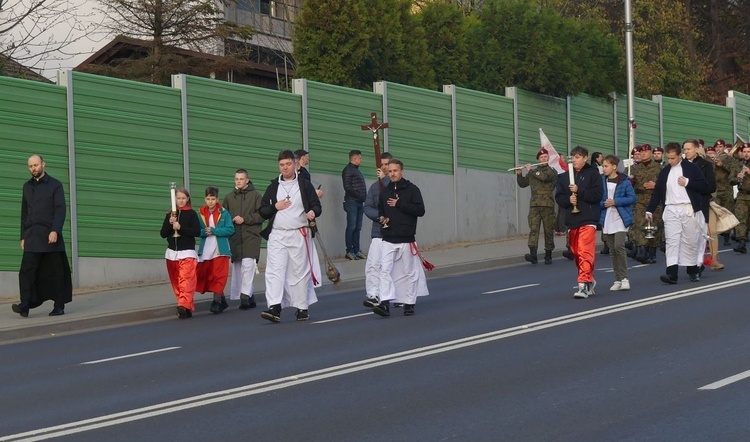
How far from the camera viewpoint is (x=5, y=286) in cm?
1997

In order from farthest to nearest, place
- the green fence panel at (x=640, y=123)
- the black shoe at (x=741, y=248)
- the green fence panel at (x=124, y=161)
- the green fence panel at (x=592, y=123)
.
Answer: the green fence panel at (x=640, y=123) < the green fence panel at (x=592, y=123) < the black shoe at (x=741, y=248) < the green fence panel at (x=124, y=161)

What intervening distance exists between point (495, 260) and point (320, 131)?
3866 millimetres

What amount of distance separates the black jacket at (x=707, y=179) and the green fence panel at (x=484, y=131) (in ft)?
31.7

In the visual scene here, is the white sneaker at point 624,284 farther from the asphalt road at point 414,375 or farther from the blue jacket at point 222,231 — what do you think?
the blue jacket at point 222,231

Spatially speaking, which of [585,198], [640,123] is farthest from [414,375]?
[640,123]

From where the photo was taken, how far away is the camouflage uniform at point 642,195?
23.2 metres

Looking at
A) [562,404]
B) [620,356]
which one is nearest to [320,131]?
[620,356]

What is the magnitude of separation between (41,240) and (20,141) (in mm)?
2674

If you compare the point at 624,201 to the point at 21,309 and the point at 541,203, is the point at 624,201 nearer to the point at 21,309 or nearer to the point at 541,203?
the point at 541,203

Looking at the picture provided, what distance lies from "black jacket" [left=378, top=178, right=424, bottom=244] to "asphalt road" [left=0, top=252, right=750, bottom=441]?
36.1 inches

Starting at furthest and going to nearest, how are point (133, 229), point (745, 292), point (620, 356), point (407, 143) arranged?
point (407, 143) → point (133, 229) → point (745, 292) → point (620, 356)

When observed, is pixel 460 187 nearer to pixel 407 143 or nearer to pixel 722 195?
pixel 407 143

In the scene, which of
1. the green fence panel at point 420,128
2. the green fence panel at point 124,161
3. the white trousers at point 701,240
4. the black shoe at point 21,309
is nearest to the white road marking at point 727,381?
the white trousers at point 701,240

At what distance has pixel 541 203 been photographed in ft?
81.8
